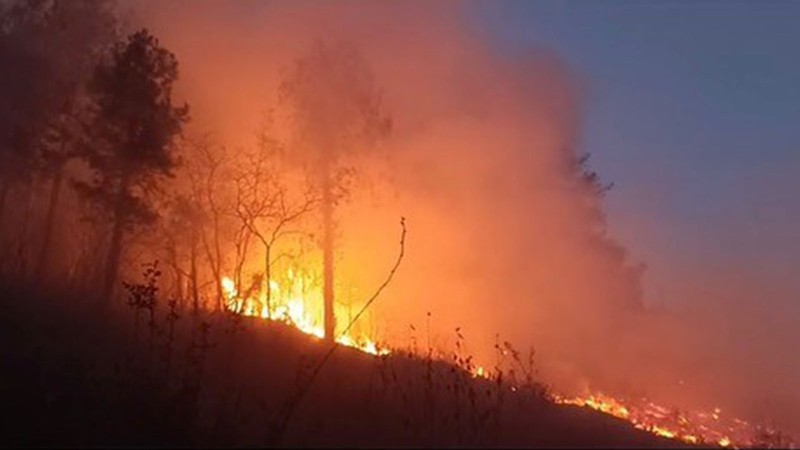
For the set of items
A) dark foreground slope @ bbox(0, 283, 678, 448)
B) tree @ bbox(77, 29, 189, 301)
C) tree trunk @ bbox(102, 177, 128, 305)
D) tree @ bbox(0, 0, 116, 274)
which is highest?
tree @ bbox(0, 0, 116, 274)

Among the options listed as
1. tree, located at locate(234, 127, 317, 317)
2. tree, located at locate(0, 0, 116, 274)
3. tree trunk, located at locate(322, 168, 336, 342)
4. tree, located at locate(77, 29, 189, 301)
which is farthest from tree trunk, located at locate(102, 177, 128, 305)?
tree trunk, located at locate(322, 168, 336, 342)

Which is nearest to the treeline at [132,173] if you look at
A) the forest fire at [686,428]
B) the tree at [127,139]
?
the tree at [127,139]

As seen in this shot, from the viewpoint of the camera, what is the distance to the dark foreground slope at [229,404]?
14.3 meters

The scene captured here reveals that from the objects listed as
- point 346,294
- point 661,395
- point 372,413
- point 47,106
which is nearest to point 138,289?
point 372,413

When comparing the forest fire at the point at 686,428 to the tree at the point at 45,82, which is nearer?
the forest fire at the point at 686,428

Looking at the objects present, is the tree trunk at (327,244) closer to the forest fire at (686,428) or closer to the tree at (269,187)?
the tree at (269,187)

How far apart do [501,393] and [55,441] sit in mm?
7299

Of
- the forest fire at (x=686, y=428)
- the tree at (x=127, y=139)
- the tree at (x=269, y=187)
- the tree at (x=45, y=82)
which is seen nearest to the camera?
the forest fire at (x=686, y=428)

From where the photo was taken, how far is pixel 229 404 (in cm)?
1647

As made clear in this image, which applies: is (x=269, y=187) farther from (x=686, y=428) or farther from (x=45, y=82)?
(x=686, y=428)

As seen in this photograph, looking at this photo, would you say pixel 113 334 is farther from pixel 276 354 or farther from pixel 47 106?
pixel 47 106

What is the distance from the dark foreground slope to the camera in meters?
14.3

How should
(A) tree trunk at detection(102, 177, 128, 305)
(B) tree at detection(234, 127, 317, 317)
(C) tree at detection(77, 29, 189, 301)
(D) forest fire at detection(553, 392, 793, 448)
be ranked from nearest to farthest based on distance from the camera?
1. (D) forest fire at detection(553, 392, 793, 448)
2. (A) tree trunk at detection(102, 177, 128, 305)
3. (C) tree at detection(77, 29, 189, 301)
4. (B) tree at detection(234, 127, 317, 317)

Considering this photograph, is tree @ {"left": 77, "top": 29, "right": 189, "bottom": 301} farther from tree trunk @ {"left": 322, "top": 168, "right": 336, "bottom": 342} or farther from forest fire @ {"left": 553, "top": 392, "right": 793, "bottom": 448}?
forest fire @ {"left": 553, "top": 392, "right": 793, "bottom": 448}
